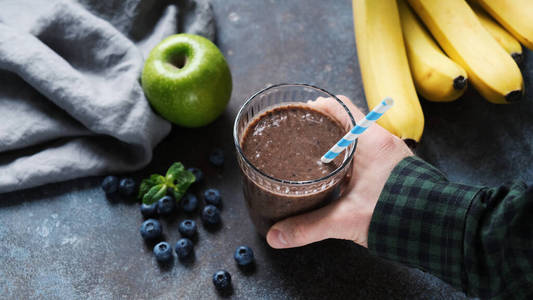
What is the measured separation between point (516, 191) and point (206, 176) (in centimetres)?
92

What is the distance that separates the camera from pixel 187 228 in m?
1.36

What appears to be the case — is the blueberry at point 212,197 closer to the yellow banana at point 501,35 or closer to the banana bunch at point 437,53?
the banana bunch at point 437,53

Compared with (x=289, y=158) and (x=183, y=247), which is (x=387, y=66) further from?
(x=183, y=247)

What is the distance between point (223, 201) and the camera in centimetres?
146

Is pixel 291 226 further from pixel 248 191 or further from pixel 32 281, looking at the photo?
pixel 32 281

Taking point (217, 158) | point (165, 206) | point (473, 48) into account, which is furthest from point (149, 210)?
point (473, 48)

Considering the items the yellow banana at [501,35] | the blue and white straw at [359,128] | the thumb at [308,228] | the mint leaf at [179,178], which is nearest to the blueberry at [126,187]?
the mint leaf at [179,178]

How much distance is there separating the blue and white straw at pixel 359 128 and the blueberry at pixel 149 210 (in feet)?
1.93

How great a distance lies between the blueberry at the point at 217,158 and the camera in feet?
4.91

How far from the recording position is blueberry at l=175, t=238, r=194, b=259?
133 cm

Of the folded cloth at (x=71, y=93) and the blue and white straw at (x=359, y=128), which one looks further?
the folded cloth at (x=71, y=93)

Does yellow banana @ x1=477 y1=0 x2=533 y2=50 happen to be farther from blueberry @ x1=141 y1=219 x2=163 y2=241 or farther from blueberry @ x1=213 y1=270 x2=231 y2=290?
blueberry @ x1=141 y1=219 x2=163 y2=241

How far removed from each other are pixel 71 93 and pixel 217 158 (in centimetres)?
51

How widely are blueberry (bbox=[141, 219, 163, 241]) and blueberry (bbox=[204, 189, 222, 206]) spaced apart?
0.17 m
